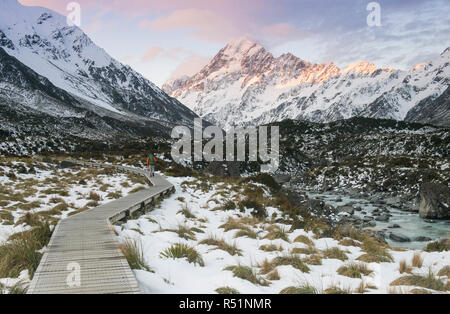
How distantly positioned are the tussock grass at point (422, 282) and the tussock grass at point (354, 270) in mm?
683

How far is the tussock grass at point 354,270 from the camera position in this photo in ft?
18.5

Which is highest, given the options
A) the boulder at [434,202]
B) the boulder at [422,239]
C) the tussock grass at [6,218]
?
the tussock grass at [6,218]

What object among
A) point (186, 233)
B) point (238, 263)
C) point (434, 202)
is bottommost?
point (434, 202)

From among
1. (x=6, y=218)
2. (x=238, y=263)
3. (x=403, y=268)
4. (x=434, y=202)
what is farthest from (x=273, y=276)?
(x=434, y=202)

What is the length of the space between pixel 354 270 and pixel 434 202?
62.6ft

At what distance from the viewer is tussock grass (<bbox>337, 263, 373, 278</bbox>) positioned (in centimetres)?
565

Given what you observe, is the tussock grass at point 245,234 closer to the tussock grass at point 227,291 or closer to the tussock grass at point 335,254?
the tussock grass at point 335,254

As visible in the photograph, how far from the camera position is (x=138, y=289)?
13.9 feet

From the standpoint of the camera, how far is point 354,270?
18.8 feet

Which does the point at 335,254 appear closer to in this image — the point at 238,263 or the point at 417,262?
the point at 417,262

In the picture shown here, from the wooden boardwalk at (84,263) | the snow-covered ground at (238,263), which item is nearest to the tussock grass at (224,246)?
the snow-covered ground at (238,263)

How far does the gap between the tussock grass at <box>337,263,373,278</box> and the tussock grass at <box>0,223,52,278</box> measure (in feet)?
19.8
